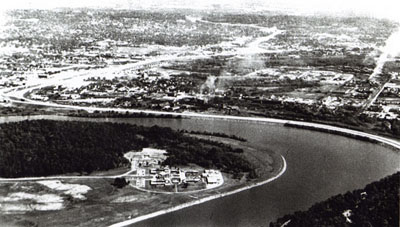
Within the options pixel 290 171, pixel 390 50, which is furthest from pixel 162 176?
pixel 390 50

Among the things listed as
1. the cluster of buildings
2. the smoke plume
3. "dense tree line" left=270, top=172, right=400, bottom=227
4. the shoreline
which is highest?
the smoke plume

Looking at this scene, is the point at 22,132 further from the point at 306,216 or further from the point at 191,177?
the point at 306,216

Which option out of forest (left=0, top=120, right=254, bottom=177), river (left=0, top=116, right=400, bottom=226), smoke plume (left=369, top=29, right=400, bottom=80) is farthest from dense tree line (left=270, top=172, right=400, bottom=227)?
smoke plume (left=369, top=29, right=400, bottom=80)

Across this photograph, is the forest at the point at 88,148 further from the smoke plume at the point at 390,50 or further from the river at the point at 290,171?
the smoke plume at the point at 390,50

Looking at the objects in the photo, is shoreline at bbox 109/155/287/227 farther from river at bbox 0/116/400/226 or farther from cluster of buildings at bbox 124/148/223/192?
cluster of buildings at bbox 124/148/223/192

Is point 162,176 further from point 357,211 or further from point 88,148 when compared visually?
point 357,211

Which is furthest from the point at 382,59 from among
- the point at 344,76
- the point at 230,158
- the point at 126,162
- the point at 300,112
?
the point at 126,162

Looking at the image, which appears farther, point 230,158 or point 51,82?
point 51,82
